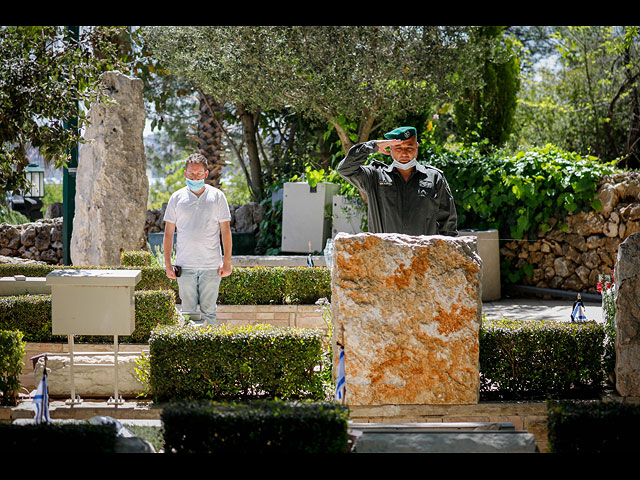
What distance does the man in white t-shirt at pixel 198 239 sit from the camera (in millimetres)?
7266

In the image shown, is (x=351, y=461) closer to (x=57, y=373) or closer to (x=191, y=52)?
(x=57, y=373)

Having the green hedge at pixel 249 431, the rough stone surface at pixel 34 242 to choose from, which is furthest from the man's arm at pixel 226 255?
the rough stone surface at pixel 34 242

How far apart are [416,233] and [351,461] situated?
2770mm

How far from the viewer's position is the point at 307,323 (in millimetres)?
9477

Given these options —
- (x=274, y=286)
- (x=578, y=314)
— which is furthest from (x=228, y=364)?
(x=274, y=286)

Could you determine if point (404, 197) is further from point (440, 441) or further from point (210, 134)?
point (210, 134)

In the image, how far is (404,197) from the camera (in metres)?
6.27

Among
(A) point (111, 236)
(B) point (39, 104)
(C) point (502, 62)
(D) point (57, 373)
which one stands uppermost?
(C) point (502, 62)

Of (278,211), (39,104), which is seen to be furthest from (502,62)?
(39,104)

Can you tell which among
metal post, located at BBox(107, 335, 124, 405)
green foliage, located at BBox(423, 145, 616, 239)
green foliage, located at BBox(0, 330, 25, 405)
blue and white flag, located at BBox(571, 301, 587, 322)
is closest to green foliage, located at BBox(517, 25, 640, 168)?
green foliage, located at BBox(423, 145, 616, 239)

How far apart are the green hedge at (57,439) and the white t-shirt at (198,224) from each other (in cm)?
350

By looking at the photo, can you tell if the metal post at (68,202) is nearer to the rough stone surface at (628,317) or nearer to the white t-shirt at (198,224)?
the white t-shirt at (198,224)

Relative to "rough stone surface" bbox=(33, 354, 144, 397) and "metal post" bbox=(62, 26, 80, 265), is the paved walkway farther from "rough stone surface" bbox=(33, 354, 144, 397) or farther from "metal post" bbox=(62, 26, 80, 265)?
"metal post" bbox=(62, 26, 80, 265)

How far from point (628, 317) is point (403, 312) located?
1.87 meters
